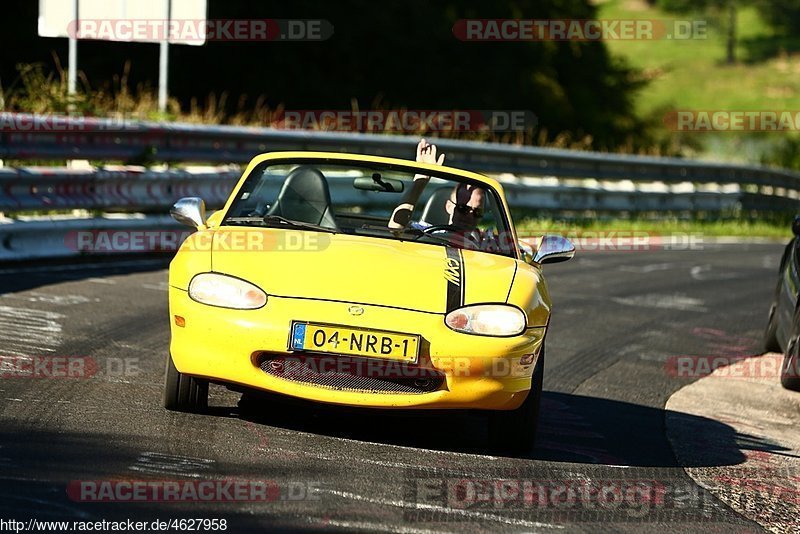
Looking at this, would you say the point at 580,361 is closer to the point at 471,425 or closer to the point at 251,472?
the point at 471,425

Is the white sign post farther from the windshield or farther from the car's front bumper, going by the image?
the car's front bumper

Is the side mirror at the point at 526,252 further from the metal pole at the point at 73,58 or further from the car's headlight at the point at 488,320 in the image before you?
the metal pole at the point at 73,58

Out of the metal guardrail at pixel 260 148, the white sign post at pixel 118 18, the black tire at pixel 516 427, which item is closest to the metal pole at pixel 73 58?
the white sign post at pixel 118 18

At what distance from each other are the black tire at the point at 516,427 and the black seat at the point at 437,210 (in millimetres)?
1734

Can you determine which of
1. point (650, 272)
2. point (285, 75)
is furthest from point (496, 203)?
point (285, 75)

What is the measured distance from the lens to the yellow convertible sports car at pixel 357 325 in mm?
6172

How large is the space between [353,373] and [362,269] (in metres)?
0.60

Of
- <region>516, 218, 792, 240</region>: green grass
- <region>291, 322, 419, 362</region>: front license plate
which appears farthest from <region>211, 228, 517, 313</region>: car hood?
<region>516, 218, 792, 240</region>: green grass

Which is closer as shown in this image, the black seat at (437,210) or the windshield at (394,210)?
the windshield at (394,210)

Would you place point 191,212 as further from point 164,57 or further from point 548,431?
point 164,57

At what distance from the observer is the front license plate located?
6.12 m

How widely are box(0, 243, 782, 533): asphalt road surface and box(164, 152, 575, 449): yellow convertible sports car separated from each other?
0.78 feet

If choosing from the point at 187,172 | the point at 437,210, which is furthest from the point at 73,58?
the point at 437,210

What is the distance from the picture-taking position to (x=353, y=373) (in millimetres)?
6191
